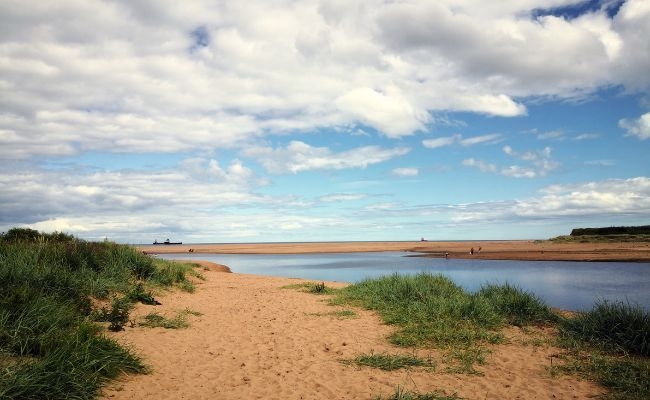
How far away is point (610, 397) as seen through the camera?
700 centimetres

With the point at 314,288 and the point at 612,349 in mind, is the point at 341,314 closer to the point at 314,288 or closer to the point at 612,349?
the point at 314,288

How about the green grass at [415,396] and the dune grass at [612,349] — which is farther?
the dune grass at [612,349]

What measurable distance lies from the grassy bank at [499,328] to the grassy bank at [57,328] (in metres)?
4.94

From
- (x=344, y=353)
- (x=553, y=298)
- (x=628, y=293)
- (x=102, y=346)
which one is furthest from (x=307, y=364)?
(x=628, y=293)

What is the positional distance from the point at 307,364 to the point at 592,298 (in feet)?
51.9

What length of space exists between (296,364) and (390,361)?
1.90 metres

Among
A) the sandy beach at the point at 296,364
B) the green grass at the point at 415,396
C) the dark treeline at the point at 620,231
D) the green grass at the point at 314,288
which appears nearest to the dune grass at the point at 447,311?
the sandy beach at the point at 296,364

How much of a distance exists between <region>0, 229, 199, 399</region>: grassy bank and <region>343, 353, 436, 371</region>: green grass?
417 cm

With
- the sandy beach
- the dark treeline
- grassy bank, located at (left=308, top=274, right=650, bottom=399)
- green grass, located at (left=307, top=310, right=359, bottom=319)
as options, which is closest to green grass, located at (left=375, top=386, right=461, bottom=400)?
the sandy beach

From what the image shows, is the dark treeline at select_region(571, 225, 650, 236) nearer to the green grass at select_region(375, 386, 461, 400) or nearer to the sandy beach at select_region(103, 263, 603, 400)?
the sandy beach at select_region(103, 263, 603, 400)

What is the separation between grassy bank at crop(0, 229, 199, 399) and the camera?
5.96m

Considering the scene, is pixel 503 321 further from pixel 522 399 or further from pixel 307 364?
pixel 307 364

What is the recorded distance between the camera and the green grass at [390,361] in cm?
856

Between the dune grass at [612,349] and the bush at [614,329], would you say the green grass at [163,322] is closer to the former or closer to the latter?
the dune grass at [612,349]
